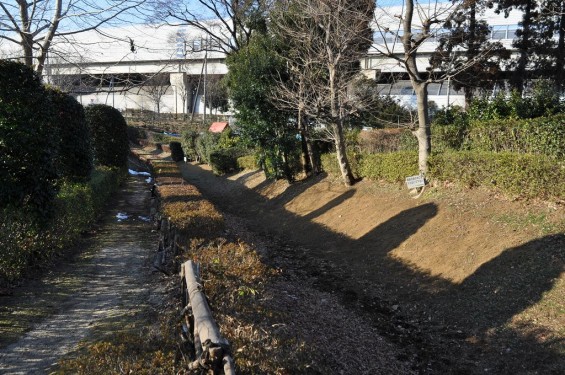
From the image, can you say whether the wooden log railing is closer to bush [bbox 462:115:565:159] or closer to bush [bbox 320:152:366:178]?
bush [bbox 462:115:565:159]

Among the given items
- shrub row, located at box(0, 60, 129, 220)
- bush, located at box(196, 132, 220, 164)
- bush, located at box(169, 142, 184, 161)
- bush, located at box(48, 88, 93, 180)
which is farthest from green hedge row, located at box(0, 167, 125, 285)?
bush, located at box(169, 142, 184, 161)

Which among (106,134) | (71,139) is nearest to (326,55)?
(71,139)

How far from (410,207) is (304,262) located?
2.84 meters

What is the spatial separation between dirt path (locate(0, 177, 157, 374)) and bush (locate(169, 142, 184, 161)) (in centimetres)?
3259

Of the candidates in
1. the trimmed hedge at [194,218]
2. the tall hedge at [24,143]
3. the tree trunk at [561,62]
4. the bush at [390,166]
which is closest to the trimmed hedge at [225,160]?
the bush at [390,166]

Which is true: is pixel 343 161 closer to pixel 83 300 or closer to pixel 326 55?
pixel 326 55

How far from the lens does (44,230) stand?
717 centimetres

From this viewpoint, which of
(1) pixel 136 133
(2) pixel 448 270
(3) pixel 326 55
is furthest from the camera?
(1) pixel 136 133

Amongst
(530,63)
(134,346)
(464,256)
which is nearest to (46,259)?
(134,346)

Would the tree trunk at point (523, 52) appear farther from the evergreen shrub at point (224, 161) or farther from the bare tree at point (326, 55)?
the evergreen shrub at point (224, 161)

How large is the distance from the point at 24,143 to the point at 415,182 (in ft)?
26.9

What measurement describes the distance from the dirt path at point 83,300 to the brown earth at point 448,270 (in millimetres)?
3117

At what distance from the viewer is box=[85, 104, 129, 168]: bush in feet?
56.5

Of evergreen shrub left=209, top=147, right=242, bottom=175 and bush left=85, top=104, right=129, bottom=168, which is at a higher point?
bush left=85, top=104, right=129, bottom=168
